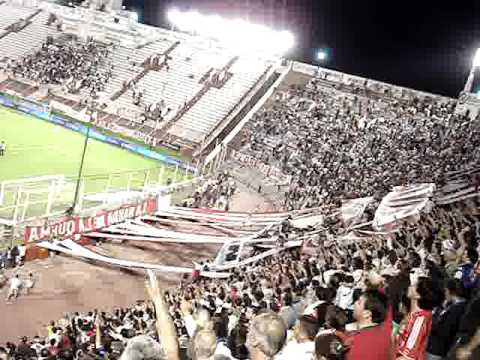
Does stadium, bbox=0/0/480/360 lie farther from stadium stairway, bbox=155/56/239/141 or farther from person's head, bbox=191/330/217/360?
stadium stairway, bbox=155/56/239/141

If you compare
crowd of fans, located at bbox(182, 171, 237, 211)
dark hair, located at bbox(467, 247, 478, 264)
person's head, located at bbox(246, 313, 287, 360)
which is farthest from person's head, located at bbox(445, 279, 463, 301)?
crowd of fans, located at bbox(182, 171, 237, 211)

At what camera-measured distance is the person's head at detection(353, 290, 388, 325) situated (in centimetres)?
481

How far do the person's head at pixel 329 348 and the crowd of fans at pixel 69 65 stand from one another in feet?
139

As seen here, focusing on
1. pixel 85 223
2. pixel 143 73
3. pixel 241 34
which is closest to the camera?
pixel 85 223

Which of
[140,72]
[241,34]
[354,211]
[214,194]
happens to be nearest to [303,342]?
[354,211]

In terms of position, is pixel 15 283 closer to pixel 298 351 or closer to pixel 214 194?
pixel 214 194

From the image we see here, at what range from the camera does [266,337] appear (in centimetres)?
369

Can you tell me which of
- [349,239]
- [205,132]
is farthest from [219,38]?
[349,239]

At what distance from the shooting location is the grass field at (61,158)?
95.2ft

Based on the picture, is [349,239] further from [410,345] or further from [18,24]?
[18,24]

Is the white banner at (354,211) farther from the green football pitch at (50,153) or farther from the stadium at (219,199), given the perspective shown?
the green football pitch at (50,153)

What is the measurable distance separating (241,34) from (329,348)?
45.6m

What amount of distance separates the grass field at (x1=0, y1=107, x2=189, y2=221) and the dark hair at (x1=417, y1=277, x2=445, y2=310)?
2073 cm

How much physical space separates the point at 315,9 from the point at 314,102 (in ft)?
46.4
